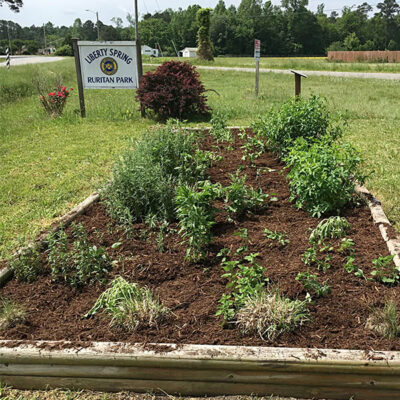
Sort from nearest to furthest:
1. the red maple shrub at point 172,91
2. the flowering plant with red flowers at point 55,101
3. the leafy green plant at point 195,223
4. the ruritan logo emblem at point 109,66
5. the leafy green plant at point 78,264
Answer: the leafy green plant at point 78,264, the leafy green plant at point 195,223, the red maple shrub at point 172,91, the ruritan logo emblem at point 109,66, the flowering plant with red flowers at point 55,101

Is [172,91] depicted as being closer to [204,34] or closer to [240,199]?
[240,199]

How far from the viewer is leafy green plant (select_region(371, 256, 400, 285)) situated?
8.94 feet

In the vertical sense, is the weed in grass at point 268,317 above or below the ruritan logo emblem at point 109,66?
below

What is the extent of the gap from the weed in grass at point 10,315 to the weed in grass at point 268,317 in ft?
4.47

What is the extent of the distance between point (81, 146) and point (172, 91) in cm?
292

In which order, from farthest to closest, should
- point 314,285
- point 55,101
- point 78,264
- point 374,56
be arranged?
point 374,56 → point 55,101 → point 78,264 → point 314,285

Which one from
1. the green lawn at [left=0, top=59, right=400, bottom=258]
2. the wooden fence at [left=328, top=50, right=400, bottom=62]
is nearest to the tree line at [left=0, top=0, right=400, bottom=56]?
the wooden fence at [left=328, top=50, right=400, bottom=62]

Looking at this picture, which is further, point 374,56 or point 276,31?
point 276,31

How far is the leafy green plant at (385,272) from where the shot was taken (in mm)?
2725

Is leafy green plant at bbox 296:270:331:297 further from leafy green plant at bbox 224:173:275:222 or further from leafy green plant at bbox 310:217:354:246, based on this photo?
leafy green plant at bbox 224:173:275:222

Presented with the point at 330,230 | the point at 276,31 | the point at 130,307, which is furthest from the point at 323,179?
the point at 276,31

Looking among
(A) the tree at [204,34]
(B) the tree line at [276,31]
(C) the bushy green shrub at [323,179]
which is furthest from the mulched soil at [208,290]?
(B) the tree line at [276,31]

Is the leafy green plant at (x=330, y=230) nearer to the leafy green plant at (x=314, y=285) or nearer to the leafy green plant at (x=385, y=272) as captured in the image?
the leafy green plant at (x=385, y=272)

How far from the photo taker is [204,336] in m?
2.34
